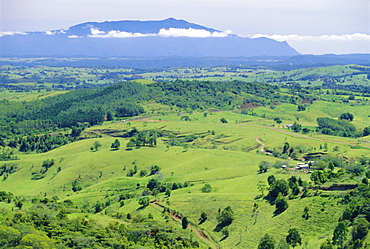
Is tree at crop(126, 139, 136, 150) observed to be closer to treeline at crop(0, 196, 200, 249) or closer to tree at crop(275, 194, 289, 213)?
treeline at crop(0, 196, 200, 249)

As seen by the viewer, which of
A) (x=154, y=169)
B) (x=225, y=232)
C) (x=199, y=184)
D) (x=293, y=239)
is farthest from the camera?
(x=154, y=169)

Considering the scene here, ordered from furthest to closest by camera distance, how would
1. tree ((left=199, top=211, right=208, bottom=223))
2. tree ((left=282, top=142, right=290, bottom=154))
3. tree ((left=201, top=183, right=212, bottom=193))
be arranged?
tree ((left=282, top=142, right=290, bottom=154)) < tree ((left=201, top=183, right=212, bottom=193)) < tree ((left=199, top=211, right=208, bottom=223))

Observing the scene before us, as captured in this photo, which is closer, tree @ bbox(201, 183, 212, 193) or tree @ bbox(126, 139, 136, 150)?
tree @ bbox(201, 183, 212, 193)

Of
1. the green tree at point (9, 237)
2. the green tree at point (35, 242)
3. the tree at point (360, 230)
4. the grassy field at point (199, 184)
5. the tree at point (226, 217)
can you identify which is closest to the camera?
the green tree at point (35, 242)

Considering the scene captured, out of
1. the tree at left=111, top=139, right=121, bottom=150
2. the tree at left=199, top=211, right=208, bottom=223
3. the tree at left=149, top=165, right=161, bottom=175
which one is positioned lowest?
the tree at left=149, top=165, right=161, bottom=175

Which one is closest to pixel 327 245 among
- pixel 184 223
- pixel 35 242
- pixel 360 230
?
pixel 360 230

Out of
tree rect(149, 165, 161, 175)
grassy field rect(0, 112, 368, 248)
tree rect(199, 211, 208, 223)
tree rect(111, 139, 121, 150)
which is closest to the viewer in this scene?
grassy field rect(0, 112, 368, 248)

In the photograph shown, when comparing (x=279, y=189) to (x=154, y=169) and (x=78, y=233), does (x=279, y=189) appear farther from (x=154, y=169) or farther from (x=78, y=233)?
(x=154, y=169)

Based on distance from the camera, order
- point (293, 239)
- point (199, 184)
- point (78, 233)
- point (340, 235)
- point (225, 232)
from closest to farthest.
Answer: point (340, 235) → point (293, 239) → point (78, 233) → point (225, 232) → point (199, 184)

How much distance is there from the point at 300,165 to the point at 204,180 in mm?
32104

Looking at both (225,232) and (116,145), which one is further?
(116,145)

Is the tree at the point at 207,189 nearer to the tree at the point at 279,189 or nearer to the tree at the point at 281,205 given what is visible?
the tree at the point at 279,189

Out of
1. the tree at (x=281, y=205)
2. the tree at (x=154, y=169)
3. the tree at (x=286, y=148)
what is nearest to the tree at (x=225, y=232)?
the tree at (x=281, y=205)

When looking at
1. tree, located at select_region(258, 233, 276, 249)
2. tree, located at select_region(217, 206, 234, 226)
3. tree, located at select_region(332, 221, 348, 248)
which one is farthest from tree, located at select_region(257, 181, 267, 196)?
tree, located at select_region(332, 221, 348, 248)
